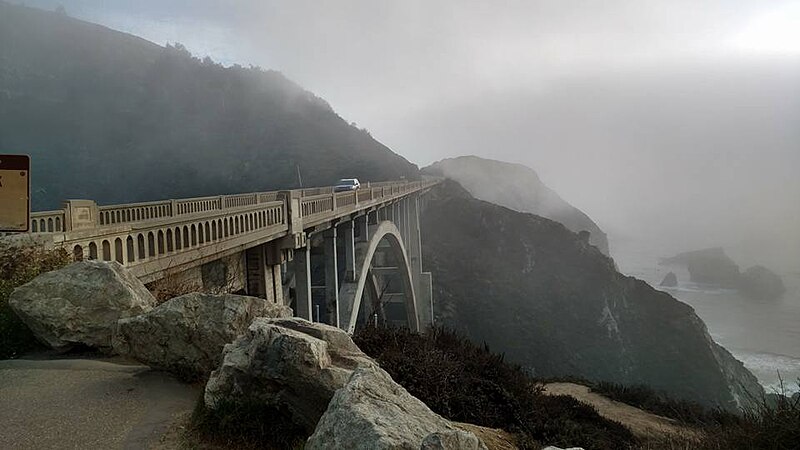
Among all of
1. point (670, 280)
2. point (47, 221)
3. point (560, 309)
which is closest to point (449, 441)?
point (47, 221)

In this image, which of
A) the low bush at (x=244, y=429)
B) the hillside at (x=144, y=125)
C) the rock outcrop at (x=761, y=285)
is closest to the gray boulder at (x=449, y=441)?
the low bush at (x=244, y=429)

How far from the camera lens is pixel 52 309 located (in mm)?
4332

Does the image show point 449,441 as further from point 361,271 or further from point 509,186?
point 509,186

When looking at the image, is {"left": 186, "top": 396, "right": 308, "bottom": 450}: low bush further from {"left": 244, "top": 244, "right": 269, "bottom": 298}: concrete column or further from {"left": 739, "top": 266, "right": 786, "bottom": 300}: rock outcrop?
{"left": 739, "top": 266, "right": 786, "bottom": 300}: rock outcrop

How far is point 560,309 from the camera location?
165 feet

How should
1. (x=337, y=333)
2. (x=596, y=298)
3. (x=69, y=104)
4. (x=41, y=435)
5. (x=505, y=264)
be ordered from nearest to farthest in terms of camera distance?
(x=41, y=435)
(x=337, y=333)
(x=596, y=298)
(x=505, y=264)
(x=69, y=104)

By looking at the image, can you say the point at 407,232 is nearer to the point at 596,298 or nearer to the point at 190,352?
the point at 596,298

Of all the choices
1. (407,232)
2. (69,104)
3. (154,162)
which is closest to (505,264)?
(407,232)

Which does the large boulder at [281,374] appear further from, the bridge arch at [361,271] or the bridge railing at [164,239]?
the bridge arch at [361,271]

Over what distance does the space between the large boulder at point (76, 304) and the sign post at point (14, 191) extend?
34.3 inches

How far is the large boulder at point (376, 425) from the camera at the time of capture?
2117 mm

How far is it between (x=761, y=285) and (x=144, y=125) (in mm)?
100505

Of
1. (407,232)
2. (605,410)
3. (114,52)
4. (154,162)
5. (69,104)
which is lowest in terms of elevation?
(605,410)

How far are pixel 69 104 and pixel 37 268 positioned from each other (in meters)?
78.6
